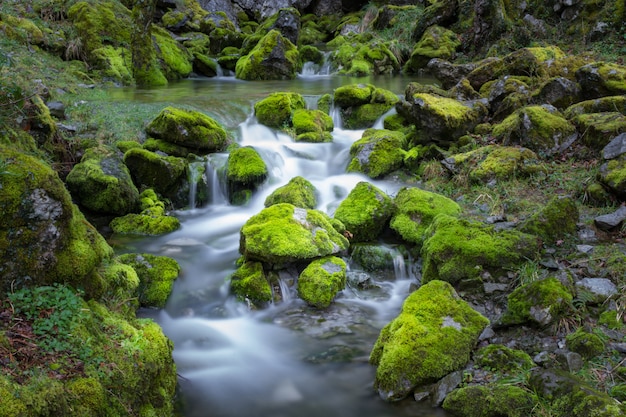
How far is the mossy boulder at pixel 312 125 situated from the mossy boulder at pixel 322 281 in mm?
5721

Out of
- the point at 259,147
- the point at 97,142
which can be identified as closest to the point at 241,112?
the point at 259,147

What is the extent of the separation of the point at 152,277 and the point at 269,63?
1542 centimetres

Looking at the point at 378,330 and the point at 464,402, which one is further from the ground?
the point at 464,402

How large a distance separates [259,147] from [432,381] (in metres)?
7.79

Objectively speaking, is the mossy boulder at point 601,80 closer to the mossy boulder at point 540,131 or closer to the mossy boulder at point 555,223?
the mossy boulder at point 540,131

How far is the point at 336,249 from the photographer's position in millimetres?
6945

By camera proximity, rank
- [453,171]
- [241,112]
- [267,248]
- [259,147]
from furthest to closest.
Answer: [241,112] < [259,147] < [453,171] < [267,248]

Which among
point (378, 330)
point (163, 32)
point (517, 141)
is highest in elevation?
point (163, 32)

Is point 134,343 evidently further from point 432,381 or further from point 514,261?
point 514,261

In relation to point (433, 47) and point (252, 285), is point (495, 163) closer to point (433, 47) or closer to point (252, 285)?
point (252, 285)

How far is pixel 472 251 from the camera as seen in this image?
19.6 ft

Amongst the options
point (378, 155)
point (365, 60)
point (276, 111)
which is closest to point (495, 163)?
point (378, 155)

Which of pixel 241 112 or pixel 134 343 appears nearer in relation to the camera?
pixel 134 343

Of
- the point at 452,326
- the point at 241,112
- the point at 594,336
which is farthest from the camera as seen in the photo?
the point at 241,112
